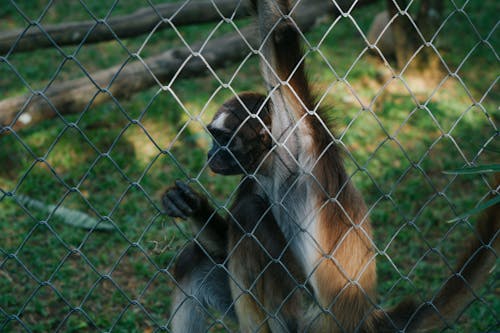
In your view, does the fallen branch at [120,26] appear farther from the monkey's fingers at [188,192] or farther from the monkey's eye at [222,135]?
the monkey's fingers at [188,192]

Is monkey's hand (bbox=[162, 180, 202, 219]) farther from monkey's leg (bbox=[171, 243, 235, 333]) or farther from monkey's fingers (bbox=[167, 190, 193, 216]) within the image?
monkey's leg (bbox=[171, 243, 235, 333])

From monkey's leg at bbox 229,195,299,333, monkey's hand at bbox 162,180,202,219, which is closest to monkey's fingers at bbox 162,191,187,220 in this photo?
monkey's hand at bbox 162,180,202,219

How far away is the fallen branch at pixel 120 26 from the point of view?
214 inches

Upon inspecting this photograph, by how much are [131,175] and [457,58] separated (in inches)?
190

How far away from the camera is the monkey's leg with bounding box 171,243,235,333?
4.13 m

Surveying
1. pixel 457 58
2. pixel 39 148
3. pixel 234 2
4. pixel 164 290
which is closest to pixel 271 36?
pixel 164 290

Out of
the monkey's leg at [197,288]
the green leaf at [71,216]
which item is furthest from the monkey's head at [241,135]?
the green leaf at [71,216]

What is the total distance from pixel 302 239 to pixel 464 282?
3.12 feet

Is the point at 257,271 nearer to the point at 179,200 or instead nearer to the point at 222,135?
the point at 179,200

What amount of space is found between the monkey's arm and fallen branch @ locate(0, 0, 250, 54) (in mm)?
1934

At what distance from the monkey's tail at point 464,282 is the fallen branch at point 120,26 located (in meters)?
2.71

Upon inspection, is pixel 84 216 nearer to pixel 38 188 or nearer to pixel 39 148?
pixel 38 188

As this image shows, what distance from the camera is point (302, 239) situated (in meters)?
3.81

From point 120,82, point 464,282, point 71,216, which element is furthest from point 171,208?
point 120,82
